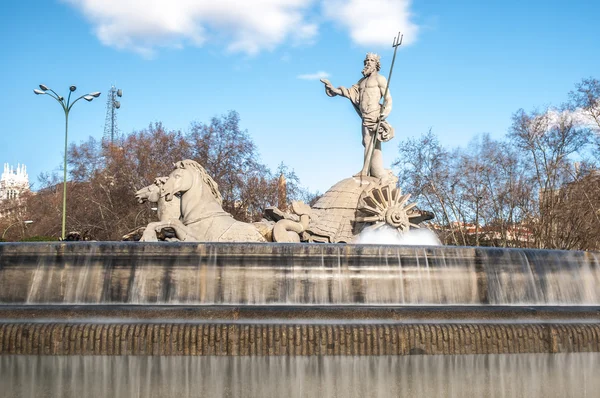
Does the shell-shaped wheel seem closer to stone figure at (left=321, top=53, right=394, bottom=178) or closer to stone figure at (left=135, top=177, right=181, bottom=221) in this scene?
stone figure at (left=321, top=53, right=394, bottom=178)

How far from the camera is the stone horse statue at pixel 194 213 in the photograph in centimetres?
1150

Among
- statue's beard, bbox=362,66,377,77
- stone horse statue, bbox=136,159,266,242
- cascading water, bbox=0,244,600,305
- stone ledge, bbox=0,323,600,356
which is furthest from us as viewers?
statue's beard, bbox=362,66,377,77

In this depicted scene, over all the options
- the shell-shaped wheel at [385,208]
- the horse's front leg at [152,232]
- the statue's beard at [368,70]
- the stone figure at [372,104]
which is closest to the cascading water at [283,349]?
the horse's front leg at [152,232]

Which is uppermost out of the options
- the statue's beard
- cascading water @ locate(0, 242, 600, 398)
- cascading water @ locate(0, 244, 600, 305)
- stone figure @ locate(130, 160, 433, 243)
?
the statue's beard

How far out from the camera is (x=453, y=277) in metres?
8.50

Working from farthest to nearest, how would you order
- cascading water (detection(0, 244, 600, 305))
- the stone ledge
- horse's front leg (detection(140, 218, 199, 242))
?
horse's front leg (detection(140, 218, 199, 242)) → cascading water (detection(0, 244, 600, 305)) → the stone ledge

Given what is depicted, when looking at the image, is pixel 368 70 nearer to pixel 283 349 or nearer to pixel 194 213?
pixel 194 213

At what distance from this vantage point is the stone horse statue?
37.7 ft

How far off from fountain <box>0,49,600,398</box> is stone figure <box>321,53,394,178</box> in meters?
6.88

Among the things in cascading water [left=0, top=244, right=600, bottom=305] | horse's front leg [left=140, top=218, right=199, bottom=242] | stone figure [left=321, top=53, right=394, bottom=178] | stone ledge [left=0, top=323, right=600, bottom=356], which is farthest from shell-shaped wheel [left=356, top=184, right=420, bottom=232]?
stone ledge [left=0, top=323, right=600, bottom=356]

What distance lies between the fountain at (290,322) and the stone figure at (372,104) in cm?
688

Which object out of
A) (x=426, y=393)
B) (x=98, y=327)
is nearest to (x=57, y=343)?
(x=98, y=327)

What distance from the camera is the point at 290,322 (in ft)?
22.2

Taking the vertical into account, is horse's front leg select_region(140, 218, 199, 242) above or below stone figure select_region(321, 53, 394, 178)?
below
